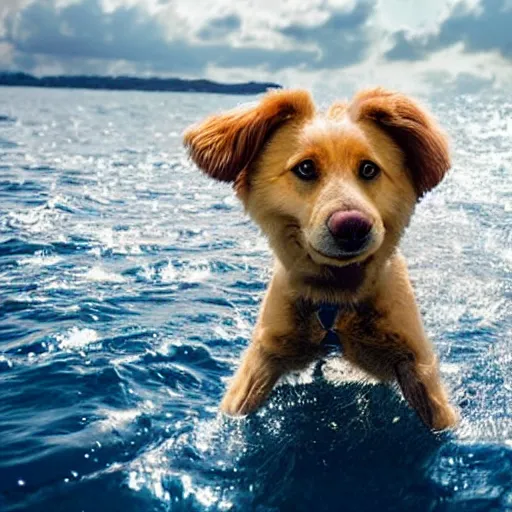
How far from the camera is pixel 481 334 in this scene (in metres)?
6.70

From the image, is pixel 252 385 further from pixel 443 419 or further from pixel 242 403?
pixel 443 419

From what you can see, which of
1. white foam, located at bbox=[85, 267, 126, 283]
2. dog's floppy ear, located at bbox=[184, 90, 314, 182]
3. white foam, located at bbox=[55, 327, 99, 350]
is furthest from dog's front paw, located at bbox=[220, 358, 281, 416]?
white foam, located at bbox=[85, 267, 126, 283]

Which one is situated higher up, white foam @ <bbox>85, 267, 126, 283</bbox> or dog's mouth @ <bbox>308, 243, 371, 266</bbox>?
dog's mouth @ <bbox>308, 243, 371, 266</bbox>

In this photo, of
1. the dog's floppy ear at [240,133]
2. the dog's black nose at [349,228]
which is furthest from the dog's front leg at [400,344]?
the dog's floppy ear at [240,133]

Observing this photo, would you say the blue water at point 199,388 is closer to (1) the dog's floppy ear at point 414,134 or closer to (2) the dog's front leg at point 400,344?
(2) the dog's front leg at point 400,344

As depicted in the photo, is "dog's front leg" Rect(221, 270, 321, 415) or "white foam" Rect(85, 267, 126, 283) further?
"white foam" Rect(85, 267, 126, 283)

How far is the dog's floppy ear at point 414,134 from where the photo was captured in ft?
13.9

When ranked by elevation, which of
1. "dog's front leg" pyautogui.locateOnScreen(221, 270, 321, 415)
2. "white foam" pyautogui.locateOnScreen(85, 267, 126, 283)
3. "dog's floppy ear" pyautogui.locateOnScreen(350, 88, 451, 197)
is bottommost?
"white foam" pyautogui.locateOnScreen(85, 267, 126, 283)

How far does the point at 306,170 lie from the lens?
159 inches

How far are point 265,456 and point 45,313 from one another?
2.98 meters

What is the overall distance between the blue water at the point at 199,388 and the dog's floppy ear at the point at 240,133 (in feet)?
5.11

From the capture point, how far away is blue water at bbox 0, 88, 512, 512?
416cm

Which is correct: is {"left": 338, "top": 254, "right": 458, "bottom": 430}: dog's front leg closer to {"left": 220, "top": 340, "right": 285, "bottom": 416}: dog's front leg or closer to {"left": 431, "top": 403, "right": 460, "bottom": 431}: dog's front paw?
{"left": 431, "top": 403, "right": 460, "bottom": 431}: dog's front paw

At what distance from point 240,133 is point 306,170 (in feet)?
1.39
